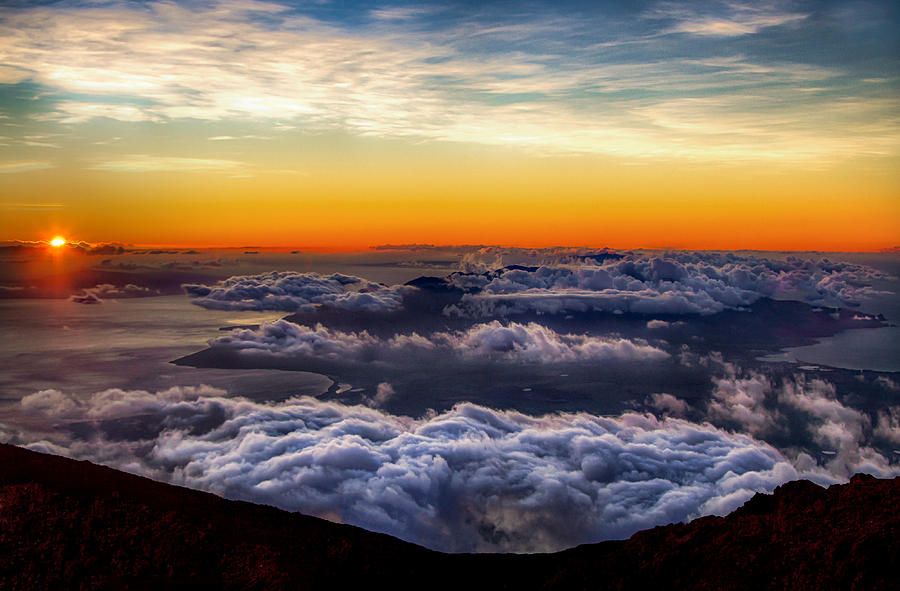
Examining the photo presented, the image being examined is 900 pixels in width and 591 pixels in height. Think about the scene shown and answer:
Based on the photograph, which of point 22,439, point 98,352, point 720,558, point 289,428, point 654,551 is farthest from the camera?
point 98,352

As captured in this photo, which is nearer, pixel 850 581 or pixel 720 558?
pixel 850 581

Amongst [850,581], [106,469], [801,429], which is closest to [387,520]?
[106,469]

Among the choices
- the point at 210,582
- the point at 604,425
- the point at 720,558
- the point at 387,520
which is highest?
the point at 720,558

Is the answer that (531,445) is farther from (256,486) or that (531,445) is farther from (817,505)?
(817,505)

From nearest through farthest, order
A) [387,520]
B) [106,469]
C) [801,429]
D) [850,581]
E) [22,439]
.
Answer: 1. [850,581]
2. [106,469]
3. [387,520]
4. [22,439]
5. [801,429]

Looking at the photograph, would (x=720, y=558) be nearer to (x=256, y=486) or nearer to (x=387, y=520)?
(x=387, y=520)

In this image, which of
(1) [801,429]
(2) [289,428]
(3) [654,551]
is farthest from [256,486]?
(1) [801,429]

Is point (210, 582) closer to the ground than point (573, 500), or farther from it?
farther from it
